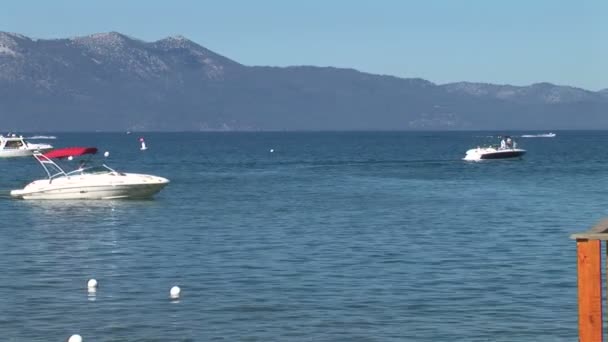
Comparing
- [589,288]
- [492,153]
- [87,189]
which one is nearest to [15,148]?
[492,153]

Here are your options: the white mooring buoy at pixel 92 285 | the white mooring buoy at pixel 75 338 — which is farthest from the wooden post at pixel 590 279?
the white mooring buoy at pixel 92 285

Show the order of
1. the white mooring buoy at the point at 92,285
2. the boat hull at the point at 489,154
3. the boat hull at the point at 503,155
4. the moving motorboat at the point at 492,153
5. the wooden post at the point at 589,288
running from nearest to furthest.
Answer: the wooden post at the point at 589,288, the white mooring buoy at the point at 92,285, the boat hull at the point at 489,154, the moving motorboat at the point at 492,153, the boat hull at the point at 503,155

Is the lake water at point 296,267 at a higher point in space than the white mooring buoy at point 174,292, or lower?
lower

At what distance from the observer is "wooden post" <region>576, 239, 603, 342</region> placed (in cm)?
1925

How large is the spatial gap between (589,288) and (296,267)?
75.6 ft

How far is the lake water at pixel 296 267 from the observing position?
103ft

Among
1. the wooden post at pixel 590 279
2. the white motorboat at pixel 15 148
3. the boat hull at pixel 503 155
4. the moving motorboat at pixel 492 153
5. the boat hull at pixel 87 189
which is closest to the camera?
the wooden post at pixel 590 279

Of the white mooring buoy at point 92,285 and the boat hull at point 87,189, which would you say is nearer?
the white mooring buoy at point 92,285

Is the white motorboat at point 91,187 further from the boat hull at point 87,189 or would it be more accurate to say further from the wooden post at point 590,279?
the wooden post at point 590,279

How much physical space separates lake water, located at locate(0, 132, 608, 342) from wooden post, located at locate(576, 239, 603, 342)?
9.11 metres

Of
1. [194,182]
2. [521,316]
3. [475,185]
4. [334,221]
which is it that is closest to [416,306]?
[521,316]

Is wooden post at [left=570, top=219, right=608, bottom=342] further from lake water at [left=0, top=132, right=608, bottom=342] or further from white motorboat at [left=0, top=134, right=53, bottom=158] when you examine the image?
white motorboat at [left=0, top=134, right=53, bottom=158]

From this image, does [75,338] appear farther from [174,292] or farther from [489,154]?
[489,154]

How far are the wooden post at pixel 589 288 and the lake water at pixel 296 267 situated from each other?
9109mm
